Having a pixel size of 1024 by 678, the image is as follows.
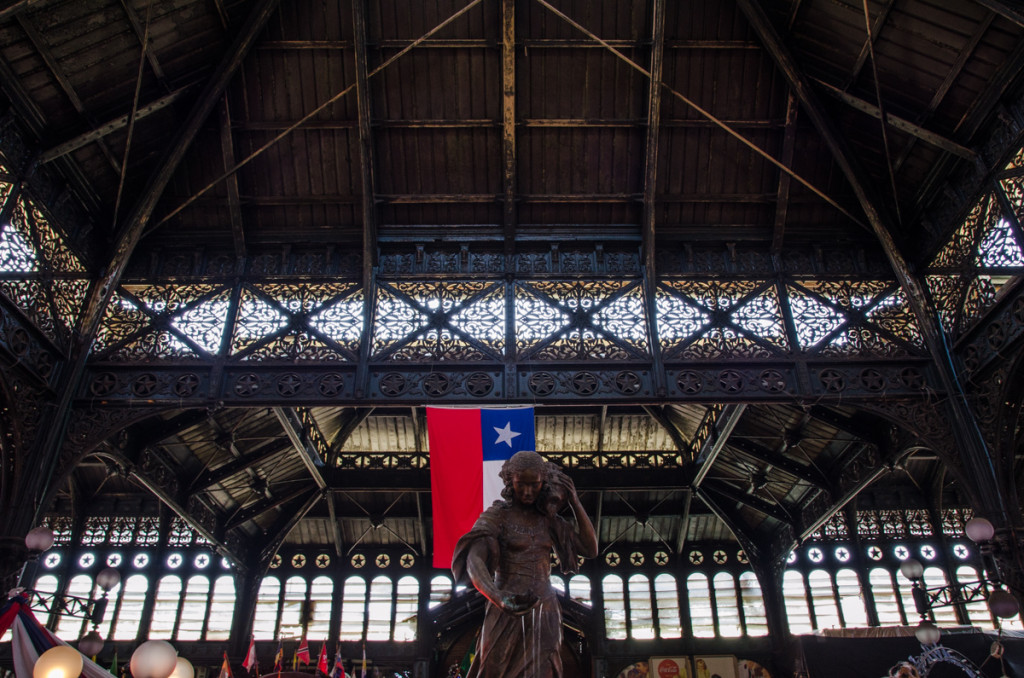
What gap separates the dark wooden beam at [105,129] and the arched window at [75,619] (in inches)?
465

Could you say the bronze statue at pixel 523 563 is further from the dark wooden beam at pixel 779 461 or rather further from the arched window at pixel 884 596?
the arched window at pixel 884 596

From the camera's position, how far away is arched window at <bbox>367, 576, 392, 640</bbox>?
58.0ft

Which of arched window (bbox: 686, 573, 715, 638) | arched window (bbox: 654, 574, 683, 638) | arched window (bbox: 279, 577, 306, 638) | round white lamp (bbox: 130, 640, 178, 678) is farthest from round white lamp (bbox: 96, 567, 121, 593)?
arched window (bbox: 686, 573, 715, 638)

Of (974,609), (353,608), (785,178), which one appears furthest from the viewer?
(353,608)

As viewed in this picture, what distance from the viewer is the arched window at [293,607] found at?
1753cm

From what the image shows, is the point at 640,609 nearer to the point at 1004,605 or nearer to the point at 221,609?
the point at 221,609

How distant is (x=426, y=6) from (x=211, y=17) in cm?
315

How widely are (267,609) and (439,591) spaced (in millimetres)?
4441

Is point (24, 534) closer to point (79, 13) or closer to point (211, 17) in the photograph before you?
point (79, 13)

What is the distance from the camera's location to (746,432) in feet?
49.3

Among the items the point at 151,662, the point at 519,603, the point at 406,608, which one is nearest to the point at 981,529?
the point at 519,603

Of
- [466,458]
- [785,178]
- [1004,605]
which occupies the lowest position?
Result: [1004,605]

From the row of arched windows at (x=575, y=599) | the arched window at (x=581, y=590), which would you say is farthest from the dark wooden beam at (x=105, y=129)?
the arched window at (x=581, y=590)

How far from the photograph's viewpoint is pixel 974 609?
16.4 m
